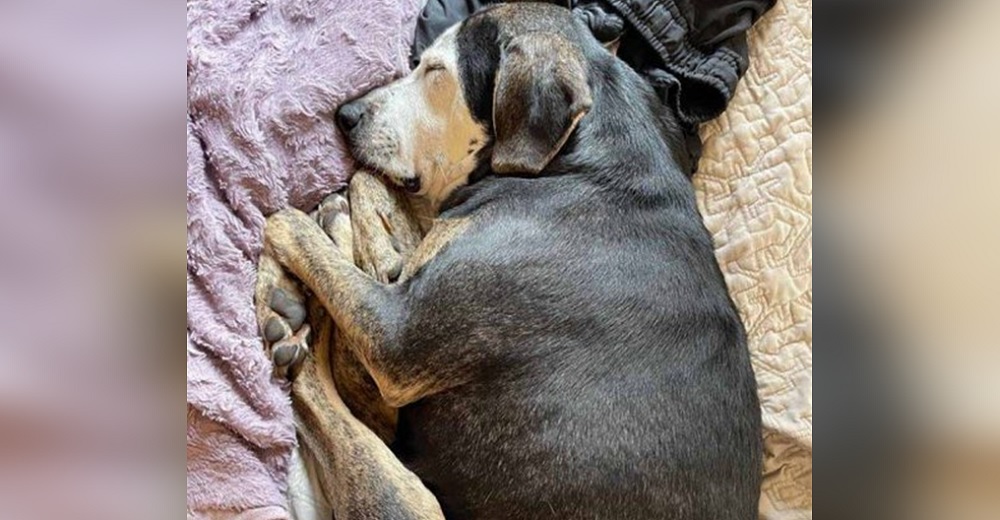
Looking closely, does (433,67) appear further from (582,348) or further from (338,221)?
(582,348)

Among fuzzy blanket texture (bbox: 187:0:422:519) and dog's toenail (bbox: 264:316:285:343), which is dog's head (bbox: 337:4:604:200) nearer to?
fuzzy blanket texture (bbox: 187:0:422:519)

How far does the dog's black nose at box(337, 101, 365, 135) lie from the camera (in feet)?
4.58

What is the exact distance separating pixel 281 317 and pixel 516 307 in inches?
14.4

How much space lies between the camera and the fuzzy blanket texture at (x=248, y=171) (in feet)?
4.12

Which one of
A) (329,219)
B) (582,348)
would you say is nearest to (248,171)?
(329,219)

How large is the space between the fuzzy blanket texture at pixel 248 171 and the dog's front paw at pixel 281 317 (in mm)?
16

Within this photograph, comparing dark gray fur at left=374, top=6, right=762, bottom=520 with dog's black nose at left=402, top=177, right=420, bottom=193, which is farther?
dog's black nose at left=402, top=177, right=420, bottom=193

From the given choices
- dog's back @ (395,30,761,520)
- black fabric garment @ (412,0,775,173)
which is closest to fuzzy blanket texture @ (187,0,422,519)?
black fabric garment @ (412,0,775,173)
